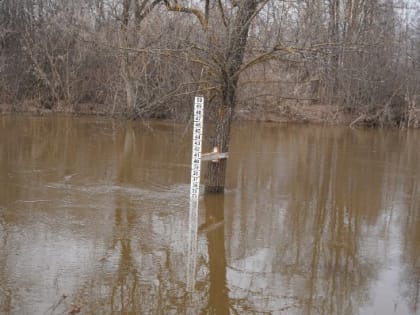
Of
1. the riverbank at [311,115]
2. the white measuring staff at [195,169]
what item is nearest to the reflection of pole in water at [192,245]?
the white measuring staff at [195,169]

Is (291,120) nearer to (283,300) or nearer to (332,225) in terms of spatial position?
(332,225)

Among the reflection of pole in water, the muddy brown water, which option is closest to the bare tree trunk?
the muddy brown water

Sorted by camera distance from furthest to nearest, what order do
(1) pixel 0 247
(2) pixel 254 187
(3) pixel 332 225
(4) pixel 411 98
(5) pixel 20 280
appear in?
(4) pixel 411 98 < (2) pixel 254 187 < (3) pixel 332 225 < (1) pixel 0 247 < (5) pixel 20 280

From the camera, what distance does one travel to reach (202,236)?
9258 mm

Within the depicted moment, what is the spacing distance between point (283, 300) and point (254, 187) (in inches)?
271

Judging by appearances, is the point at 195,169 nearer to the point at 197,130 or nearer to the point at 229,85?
the point at 197,130

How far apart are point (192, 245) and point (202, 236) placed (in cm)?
59

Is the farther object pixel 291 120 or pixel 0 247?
pixel 291 120

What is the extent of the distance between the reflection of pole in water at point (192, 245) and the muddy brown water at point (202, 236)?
0.05 m

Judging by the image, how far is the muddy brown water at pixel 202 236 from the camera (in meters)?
6.71

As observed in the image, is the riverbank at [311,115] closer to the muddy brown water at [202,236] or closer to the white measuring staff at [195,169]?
the muddy brown water at [202,236]

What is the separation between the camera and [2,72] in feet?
112

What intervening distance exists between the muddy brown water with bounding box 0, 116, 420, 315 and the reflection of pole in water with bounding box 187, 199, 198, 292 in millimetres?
46

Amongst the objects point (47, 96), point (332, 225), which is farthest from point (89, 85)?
point (332, 225)
